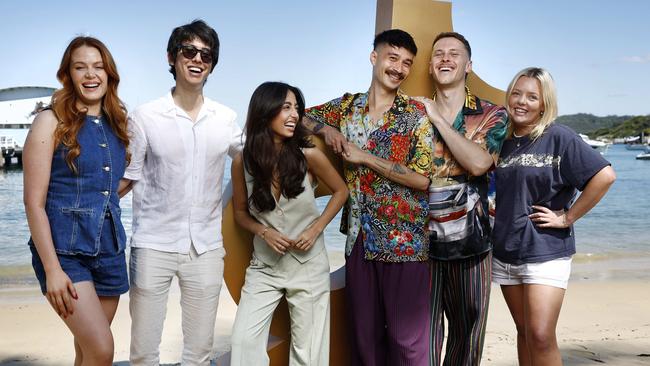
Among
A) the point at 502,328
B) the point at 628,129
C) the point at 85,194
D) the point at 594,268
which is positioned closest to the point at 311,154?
the point at 85,194

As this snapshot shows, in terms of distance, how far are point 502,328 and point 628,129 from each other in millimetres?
78979

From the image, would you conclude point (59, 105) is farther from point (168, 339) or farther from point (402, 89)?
point (168, 339)

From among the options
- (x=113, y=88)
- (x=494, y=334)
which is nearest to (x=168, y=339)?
(x=494, y=334)

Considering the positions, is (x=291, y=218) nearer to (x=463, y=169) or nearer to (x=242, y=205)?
(x=242, y=205)

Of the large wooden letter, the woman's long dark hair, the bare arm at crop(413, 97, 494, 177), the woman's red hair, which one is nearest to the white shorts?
the bare arm at crop(413, 97, 494, 177)

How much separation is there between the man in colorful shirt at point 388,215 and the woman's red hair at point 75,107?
3.28 ft

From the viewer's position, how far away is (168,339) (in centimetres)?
687

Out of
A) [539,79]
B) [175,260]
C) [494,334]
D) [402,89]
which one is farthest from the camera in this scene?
[494,334]

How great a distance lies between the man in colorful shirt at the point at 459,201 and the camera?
3.50m

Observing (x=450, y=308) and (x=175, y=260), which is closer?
(x=175, y=260)

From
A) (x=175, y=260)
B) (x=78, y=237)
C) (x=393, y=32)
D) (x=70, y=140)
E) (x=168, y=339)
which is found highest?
(x=393, y=32)

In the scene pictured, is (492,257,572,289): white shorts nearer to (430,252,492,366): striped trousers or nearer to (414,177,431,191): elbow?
(430,252,492,366): striped trousers

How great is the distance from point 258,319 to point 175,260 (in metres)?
0.48

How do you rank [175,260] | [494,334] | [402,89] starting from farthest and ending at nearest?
[494,334] → [402,89] → [175,260]
